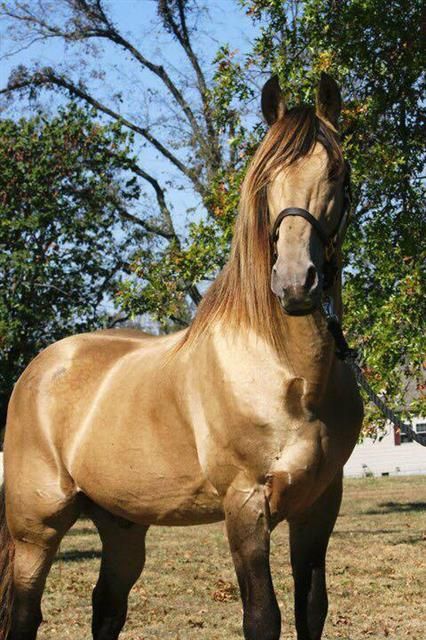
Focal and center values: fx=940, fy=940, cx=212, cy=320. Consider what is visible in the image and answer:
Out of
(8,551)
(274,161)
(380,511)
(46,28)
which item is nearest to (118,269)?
(380,511)

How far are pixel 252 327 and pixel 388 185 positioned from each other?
23.1 feet

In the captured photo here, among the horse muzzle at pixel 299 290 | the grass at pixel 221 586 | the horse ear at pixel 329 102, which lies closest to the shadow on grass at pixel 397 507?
the grass at pixel 221 586

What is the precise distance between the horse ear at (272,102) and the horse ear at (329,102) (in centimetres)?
14

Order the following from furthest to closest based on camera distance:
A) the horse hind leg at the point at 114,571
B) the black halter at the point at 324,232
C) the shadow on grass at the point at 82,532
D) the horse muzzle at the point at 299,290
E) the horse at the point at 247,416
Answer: the shadow on grass at the point at 82,532
the horse hind leg at the point at 114,571
the horse at the point at 247,416
the black halter at the point at 324,232
the horse muzzle at the point at 299,290

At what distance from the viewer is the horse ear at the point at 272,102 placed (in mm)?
3420

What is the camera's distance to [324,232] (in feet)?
10.2

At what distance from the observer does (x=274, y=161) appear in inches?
128

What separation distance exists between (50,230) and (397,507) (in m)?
8.15

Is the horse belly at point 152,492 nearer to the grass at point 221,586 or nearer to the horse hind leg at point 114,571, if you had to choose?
the horse hind leg at point 114,571

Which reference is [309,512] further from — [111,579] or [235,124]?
[235,124]

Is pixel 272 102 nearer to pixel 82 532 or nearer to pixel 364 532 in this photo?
pixel 364 532

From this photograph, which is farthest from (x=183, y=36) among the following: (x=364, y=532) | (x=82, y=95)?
(x=364, y=532)

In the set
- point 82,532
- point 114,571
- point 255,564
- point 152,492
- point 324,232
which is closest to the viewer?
point 324,232

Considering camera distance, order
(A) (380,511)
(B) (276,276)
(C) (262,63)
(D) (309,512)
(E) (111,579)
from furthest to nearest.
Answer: (A) (380,511) → (C) (262,63) → (E) (111,579) → (D) (309,512) → (B) (276,276)
